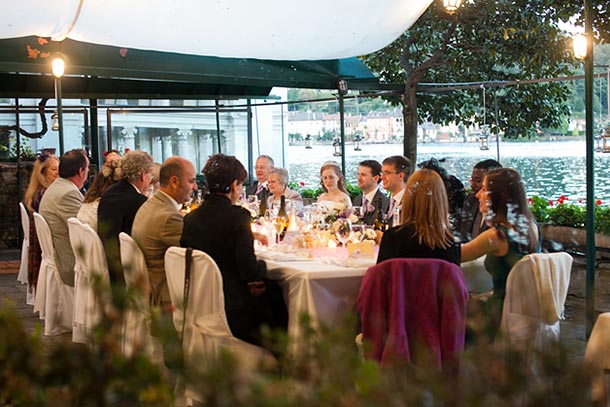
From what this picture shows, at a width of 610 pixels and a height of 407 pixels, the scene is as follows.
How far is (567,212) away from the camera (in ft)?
24.7

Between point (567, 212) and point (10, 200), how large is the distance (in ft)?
23.5

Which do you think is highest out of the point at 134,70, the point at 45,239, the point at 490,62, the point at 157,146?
the point at 490,62

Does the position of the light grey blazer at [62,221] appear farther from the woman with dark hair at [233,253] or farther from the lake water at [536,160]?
the lake water at [536,160]

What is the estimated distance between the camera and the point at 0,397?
4.16 ft

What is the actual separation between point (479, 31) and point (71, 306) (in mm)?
5820

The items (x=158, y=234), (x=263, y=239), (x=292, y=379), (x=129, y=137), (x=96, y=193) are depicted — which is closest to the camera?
(x=292, y=379)

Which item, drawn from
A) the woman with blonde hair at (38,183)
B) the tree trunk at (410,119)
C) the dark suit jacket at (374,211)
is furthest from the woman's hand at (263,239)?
the tree trunk at (410,119)

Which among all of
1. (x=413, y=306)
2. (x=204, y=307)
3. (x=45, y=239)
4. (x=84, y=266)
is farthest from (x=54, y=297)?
(x=413, y=306)

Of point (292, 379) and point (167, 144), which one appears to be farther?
point (167, 144)

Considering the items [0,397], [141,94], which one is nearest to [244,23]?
[141,94]

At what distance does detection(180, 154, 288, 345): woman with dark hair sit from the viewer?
442 cm

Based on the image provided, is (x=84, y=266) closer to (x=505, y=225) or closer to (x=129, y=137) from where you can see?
(x=505, y=225)

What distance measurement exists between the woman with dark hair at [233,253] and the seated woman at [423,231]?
0.75 metres

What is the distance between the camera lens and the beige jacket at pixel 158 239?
490cm
